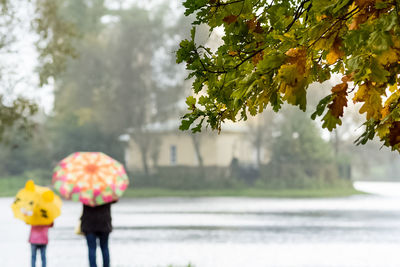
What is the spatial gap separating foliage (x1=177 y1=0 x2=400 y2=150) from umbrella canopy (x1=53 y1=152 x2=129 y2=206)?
5.72 meters

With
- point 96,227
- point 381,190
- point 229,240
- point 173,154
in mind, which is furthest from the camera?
point 173,154

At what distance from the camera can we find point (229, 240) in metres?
15.5

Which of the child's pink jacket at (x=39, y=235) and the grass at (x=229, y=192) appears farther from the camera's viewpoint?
the grass at (x=229, y=192)

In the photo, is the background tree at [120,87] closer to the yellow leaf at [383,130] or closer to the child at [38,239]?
the child at [38,239]

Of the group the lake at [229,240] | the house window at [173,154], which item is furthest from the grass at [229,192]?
the lake at [229,240]

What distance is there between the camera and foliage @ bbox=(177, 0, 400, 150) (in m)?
2.54

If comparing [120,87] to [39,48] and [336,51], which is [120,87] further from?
[336,51]

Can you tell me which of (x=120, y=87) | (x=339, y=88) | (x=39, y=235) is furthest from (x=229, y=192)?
(x=339, y=88)

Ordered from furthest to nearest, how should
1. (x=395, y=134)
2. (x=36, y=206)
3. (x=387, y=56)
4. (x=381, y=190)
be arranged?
1. (x=381, y=190)
2. (x=36, y=206)
3. (x=395, y=134)
4. (x=387, y=56)

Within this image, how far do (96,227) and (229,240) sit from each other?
702 centimetres

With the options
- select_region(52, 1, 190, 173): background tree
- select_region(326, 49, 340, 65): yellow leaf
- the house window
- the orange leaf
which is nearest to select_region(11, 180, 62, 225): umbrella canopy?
select_region(326, 49, 340, 65): yellow leaf

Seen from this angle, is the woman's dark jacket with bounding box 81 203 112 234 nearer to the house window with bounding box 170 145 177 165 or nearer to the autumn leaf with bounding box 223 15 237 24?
the autumn leaf with bounding box 223 15 237 24

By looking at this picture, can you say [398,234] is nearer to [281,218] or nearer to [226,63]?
[281,218]

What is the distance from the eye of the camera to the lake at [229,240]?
1188cm
